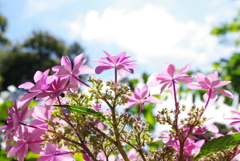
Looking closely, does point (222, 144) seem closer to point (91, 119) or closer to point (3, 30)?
point (91, 119)

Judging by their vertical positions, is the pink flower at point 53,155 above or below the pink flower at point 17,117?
below

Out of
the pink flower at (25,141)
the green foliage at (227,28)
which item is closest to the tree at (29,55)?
the green foliage at (227,28)

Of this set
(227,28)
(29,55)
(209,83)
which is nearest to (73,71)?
(209,83)

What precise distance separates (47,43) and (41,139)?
2510 cm

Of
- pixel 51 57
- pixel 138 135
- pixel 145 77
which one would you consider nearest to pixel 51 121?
pixel 138 135

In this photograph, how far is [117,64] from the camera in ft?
2.02

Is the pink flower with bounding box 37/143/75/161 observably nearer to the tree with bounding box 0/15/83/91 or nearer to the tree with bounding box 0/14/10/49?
the tree with bounding box 0/15/83/91

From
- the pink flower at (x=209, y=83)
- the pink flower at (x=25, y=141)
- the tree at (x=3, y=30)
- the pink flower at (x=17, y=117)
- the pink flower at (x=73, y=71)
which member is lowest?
the pink flower at (x=25, y=141)

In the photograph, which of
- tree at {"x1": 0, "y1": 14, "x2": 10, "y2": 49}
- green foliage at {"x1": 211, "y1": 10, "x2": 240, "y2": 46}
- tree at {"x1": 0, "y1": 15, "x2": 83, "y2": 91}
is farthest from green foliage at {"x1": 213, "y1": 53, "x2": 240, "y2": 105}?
tree at {"x1": 0, "y1": 14, "x2": 10, "y2": 49}

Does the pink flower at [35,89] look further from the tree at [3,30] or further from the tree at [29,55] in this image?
the tree at [3,30]

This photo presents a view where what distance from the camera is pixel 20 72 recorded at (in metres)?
22.7

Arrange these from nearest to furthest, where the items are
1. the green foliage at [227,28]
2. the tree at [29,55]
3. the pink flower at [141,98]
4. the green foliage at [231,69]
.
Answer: the pink flower at [141,98] < the green foliage at [231,69] < the green foliage at [227,28] < the tree at [29,55]

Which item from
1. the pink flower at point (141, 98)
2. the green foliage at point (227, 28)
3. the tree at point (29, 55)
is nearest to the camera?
the pink flower at point (141, 98)

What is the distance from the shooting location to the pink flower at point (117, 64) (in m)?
0.60
